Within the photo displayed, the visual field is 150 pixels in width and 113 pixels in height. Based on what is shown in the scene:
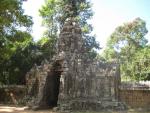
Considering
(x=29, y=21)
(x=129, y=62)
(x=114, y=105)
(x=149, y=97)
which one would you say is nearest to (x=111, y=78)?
(x=114, y=105)

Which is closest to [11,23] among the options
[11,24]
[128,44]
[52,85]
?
[11,24]

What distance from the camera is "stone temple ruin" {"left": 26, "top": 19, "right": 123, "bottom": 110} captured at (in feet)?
67.6

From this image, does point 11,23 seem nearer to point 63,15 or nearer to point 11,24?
point 11,24

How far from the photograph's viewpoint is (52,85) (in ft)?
76.2

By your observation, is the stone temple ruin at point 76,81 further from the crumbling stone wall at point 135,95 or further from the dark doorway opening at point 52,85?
the crumbling stone wall at point 135,95

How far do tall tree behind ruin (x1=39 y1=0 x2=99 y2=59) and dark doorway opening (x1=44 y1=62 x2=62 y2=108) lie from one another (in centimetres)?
1290

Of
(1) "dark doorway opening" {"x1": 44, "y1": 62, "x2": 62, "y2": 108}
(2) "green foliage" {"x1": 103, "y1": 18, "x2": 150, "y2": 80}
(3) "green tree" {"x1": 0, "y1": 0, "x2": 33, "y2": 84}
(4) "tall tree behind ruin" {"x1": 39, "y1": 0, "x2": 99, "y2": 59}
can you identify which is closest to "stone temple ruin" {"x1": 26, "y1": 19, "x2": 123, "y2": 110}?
(1) "dark doorway opening" {"x1": 44, "y1": 62, "x2": 62, "y2": 108}

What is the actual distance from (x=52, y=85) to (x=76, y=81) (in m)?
3.02

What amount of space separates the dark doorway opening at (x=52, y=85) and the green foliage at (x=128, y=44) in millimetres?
21197

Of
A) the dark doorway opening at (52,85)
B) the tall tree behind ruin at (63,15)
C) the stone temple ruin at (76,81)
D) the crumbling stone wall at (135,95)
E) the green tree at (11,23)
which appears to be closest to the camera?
the green tree at (11,23)

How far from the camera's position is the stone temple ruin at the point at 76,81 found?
20594 mm

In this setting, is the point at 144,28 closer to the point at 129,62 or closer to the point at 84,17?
the point at 129,62

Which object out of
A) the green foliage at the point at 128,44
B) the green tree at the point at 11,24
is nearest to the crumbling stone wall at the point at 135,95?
the green tree at the point at 11,24

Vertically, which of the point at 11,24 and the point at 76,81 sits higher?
the point at 11,24
